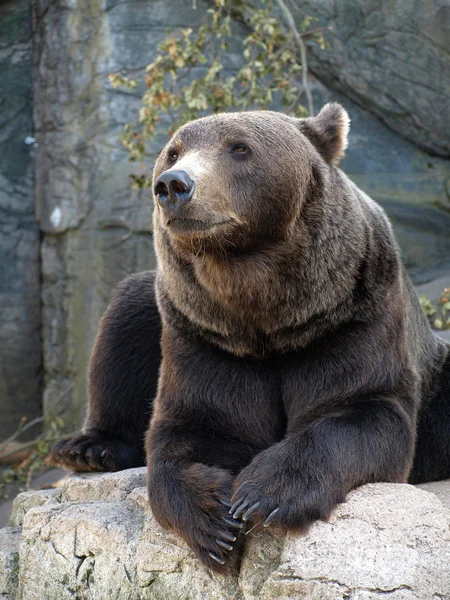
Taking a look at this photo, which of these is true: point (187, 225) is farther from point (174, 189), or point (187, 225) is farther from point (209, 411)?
point (209, 411)

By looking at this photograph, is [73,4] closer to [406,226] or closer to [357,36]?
[357,36]

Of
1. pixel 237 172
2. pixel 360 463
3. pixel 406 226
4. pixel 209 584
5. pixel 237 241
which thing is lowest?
pixel 406 226

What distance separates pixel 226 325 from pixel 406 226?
684 cm

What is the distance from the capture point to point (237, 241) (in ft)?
12.0

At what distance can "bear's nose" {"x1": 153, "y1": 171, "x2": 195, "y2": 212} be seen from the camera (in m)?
3.26

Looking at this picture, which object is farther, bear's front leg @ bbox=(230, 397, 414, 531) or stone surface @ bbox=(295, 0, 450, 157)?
stone surface @ bbox=(295, 0, 450, 157)

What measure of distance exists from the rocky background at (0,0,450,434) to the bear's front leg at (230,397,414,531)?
6472 mm

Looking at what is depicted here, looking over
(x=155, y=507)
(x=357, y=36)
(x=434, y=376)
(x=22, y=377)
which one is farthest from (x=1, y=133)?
(x=155, y=507)

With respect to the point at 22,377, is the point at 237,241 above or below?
above

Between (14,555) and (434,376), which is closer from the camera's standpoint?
(14,555)

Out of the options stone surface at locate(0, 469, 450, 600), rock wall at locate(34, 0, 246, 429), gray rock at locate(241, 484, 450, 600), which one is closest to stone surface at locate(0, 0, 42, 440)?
rock wall at locate(34, 0, 246, 429)

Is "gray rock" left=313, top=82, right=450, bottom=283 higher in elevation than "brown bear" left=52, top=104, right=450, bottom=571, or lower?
lower

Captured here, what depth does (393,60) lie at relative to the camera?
9.83m

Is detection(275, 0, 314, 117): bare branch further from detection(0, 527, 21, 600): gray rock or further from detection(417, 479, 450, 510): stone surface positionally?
detection(0, 527, 21, 600): gray rock
